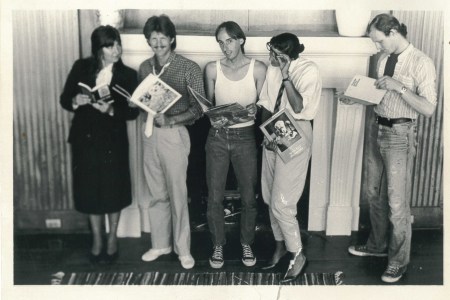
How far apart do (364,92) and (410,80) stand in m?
0.20

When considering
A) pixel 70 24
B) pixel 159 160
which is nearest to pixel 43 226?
pixel 159 160

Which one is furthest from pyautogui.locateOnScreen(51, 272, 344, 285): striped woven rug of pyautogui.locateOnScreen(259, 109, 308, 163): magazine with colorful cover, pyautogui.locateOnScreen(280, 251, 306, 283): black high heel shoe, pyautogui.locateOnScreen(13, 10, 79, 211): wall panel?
pyautogui.locateOnScreen(259, 109, 308, 163): magazine with colorful cover

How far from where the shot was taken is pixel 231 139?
98.8 inches

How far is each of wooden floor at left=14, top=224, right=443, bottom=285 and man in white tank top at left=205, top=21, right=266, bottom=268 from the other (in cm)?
33

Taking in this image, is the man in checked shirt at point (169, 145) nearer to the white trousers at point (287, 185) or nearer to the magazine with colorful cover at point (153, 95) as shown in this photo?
the magazine with colorful cover at point (153, 95)

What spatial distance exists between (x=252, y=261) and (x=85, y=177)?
91 cm

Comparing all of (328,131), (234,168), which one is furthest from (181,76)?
(328,131)

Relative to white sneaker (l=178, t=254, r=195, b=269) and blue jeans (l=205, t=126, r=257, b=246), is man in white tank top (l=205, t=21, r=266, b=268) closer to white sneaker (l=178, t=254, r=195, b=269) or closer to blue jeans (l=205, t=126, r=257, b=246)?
blue jeans (l=205, t=126, r=257, b=246)

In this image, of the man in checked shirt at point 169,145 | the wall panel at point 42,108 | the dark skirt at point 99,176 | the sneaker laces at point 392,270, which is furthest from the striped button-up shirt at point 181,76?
the sneaker laces at point 392,270

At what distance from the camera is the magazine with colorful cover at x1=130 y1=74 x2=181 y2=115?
243cm

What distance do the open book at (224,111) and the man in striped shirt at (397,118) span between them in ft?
2.03

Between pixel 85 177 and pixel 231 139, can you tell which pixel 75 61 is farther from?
pixel 231 139

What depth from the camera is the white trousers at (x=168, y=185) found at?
8.43 feet

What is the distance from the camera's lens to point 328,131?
113 inches
